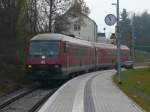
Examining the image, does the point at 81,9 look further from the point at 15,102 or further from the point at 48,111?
the point at 48,111

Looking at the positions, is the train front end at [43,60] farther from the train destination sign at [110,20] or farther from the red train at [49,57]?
the train destination sign at [110,20]

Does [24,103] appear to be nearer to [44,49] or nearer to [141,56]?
[44,49]

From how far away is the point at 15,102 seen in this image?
28156 millimetres

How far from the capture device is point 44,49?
3819 centimetres

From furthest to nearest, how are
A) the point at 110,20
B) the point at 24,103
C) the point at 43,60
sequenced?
the point at 43,60 < the point at 110,20 < the point at 24,103

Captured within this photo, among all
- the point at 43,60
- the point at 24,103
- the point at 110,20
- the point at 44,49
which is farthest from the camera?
the point at 44,49

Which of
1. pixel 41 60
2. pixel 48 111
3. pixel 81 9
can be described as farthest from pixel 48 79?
pixel 81 9

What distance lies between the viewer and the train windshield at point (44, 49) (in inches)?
1494

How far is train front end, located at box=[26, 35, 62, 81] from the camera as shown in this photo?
37531 mm

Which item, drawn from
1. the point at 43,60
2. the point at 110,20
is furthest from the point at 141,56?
the point at 110,20

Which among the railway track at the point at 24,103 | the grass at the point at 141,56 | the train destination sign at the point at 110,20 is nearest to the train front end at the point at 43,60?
the railway track at the point at 24,103

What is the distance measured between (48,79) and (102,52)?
3014cm

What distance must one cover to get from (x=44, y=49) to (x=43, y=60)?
85 centimetres

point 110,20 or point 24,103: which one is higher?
point 110,20
